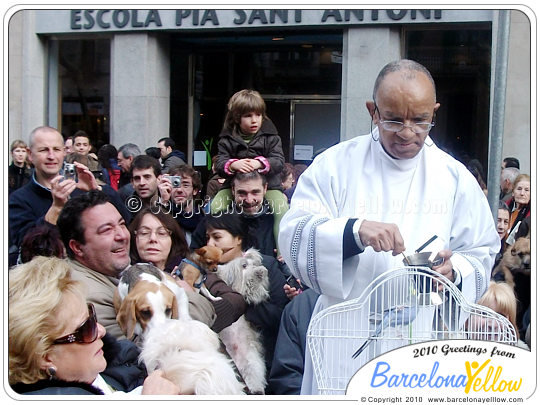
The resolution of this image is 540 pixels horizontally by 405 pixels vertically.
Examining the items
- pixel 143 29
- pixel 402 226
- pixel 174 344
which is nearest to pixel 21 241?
pixel 174 344

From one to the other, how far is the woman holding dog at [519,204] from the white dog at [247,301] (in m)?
0.95

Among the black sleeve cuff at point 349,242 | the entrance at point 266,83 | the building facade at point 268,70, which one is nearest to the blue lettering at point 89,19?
the building facade at point 268,70

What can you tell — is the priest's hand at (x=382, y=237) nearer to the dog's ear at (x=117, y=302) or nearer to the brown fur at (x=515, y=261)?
the brown fur at (x=515, y=261)

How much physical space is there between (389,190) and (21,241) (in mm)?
1365

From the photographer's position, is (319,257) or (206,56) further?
(206,56)

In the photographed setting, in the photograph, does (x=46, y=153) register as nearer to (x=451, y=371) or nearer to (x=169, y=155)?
(x=169, y=155)

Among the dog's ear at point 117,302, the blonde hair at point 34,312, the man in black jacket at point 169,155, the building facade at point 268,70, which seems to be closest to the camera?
the blonde hair at point 34,312

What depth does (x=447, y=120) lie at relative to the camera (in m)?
3.29

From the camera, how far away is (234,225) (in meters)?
3.31

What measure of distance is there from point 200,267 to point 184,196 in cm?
29

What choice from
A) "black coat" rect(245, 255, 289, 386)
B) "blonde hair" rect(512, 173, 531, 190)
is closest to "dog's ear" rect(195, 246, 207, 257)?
"black coat" rect(245, 255, 289, 386)

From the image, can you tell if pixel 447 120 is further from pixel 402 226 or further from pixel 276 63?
pixel 276 63

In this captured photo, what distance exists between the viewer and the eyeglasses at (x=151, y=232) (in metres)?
3.30

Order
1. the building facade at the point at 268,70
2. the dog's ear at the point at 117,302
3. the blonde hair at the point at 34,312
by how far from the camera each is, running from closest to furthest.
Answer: the blonde hair at the point at 34,312, the building facade at the point at 268,70, the dog's ear at the point at 117,302
